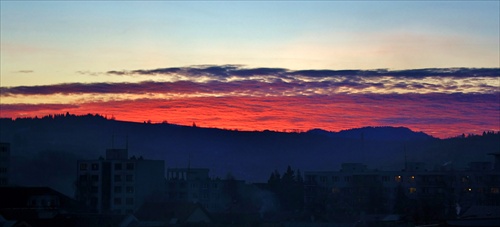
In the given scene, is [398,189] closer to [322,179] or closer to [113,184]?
[322,179]

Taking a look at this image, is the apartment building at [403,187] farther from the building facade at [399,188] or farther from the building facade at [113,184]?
the building facade at [113,184]

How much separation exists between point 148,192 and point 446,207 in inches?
2009

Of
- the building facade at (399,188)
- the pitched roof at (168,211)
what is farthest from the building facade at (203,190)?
the pitched roof at (168,211)

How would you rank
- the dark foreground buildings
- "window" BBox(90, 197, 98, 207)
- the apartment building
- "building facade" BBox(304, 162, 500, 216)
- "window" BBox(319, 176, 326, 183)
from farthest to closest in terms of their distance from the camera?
"window" BBox(319, 176, 326, 183) < "window" BBox(90, 197, 98, 207) < the apartment building < "building facade" BBox(304, 162, 500, 216) < the dark foreground buildings

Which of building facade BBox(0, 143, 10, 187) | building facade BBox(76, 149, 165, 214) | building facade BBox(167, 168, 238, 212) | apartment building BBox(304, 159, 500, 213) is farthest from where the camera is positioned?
building facade BBox(167, 168, 238, 212)

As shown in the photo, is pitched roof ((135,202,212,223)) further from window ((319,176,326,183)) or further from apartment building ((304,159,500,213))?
window ((319,176,326,183))

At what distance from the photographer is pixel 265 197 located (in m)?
177

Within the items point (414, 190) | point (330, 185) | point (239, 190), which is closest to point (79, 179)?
point (239, 190)

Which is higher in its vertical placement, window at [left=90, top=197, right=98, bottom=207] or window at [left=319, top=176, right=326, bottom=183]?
window at [left=319, top=176, right=326, bottom=183]

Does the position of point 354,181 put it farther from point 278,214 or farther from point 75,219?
point 75,219

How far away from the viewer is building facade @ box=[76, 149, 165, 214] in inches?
6403

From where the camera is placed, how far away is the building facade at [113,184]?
163 m

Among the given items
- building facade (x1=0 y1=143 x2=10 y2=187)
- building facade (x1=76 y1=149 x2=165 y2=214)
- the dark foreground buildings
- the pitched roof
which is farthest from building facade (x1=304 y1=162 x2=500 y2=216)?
building facade (x1=0 y1=143 x2=10 y2=187)

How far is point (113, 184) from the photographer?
163 meters
